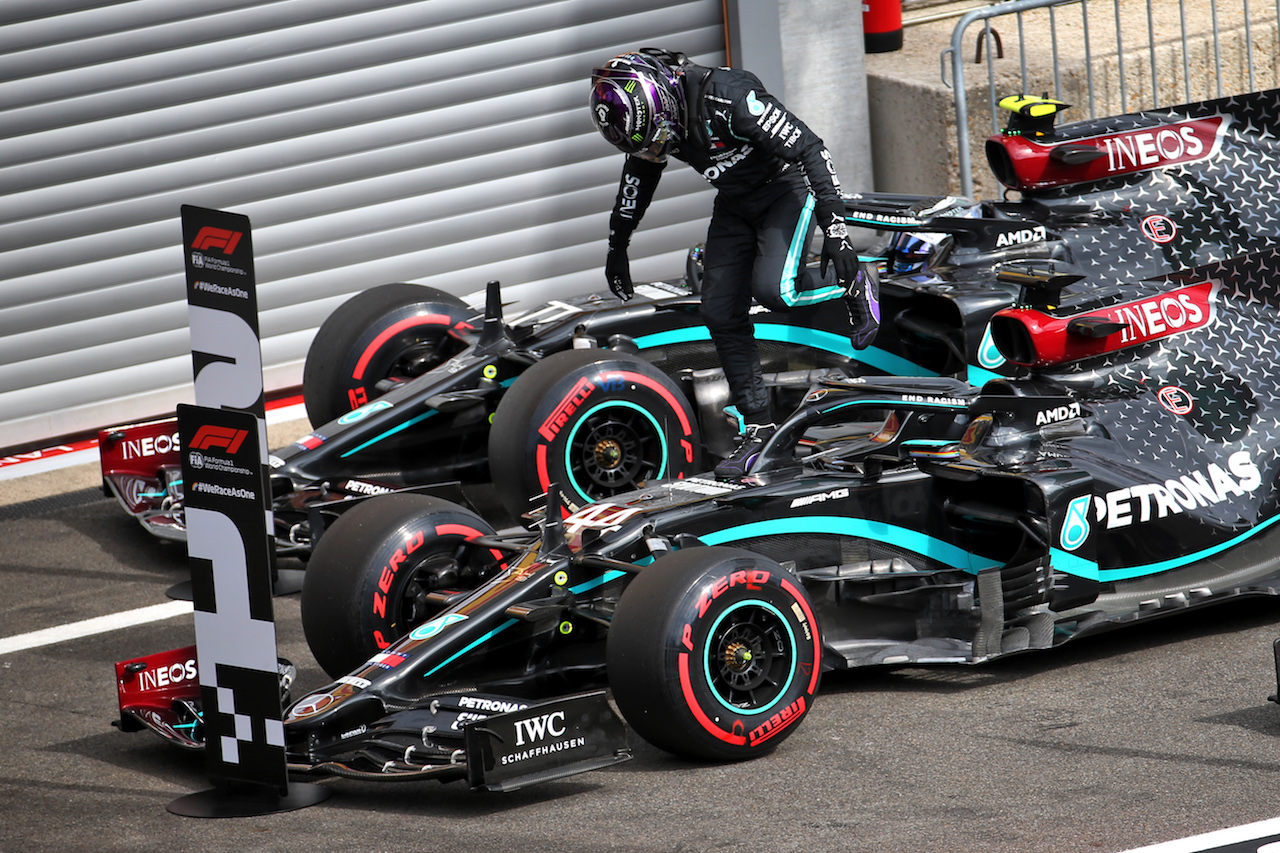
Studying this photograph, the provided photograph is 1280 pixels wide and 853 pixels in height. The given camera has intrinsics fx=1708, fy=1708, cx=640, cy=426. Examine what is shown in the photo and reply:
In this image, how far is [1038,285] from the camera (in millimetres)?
6230

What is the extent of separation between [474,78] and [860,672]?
611cm

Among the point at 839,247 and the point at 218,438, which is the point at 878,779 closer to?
the point at 218,438

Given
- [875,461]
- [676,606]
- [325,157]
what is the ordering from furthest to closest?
[325,157], [875,461], [676,606]

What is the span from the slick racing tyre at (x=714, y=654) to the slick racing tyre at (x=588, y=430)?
1913 mm

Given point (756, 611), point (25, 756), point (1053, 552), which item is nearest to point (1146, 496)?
point (1053, 552)

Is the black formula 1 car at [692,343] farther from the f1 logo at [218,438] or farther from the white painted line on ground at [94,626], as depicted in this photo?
the f1 logo at [218,438]

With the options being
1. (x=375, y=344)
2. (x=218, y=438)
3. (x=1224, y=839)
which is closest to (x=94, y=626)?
(x=375, y=344)

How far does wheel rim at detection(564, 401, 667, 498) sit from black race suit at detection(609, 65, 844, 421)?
0.42m

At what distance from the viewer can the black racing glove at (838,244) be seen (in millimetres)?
6953

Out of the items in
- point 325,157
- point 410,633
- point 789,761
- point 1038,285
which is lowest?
point 789,761

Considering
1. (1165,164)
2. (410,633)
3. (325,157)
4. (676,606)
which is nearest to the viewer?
(676,606)

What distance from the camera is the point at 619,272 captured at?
316 inches

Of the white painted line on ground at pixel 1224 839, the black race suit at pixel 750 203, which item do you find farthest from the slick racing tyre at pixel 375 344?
the white painted line on ground at pixel 1224 839

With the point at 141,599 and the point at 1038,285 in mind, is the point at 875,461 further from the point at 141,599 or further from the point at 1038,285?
the point at 141,599
